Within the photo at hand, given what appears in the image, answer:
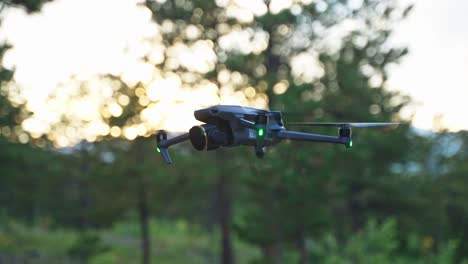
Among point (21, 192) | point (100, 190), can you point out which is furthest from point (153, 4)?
point (21, 192)

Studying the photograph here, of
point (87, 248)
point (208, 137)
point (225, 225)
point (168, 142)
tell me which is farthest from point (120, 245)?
point (208, 137)

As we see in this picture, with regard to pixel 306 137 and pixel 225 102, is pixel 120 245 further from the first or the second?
pixel 306 137

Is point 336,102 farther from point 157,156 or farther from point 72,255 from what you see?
point 72,255

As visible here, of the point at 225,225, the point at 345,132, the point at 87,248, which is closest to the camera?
the point at 345,132

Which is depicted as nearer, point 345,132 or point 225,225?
point 345,132

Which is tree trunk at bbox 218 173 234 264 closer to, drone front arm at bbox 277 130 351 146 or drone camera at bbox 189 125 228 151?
drone front arm at bbox 277 130 351 146

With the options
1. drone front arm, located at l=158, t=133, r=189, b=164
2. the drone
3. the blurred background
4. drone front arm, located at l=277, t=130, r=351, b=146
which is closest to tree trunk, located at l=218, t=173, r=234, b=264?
the blurred background

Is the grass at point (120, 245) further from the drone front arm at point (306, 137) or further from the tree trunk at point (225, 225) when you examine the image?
the drone front arm at point (306, 137)

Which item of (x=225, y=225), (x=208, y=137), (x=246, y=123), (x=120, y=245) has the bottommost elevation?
(x=120, y=245)

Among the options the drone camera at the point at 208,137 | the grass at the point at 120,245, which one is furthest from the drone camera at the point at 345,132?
the grass at the point at 120,245

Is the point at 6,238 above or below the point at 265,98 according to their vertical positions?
below

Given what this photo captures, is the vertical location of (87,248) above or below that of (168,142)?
below
